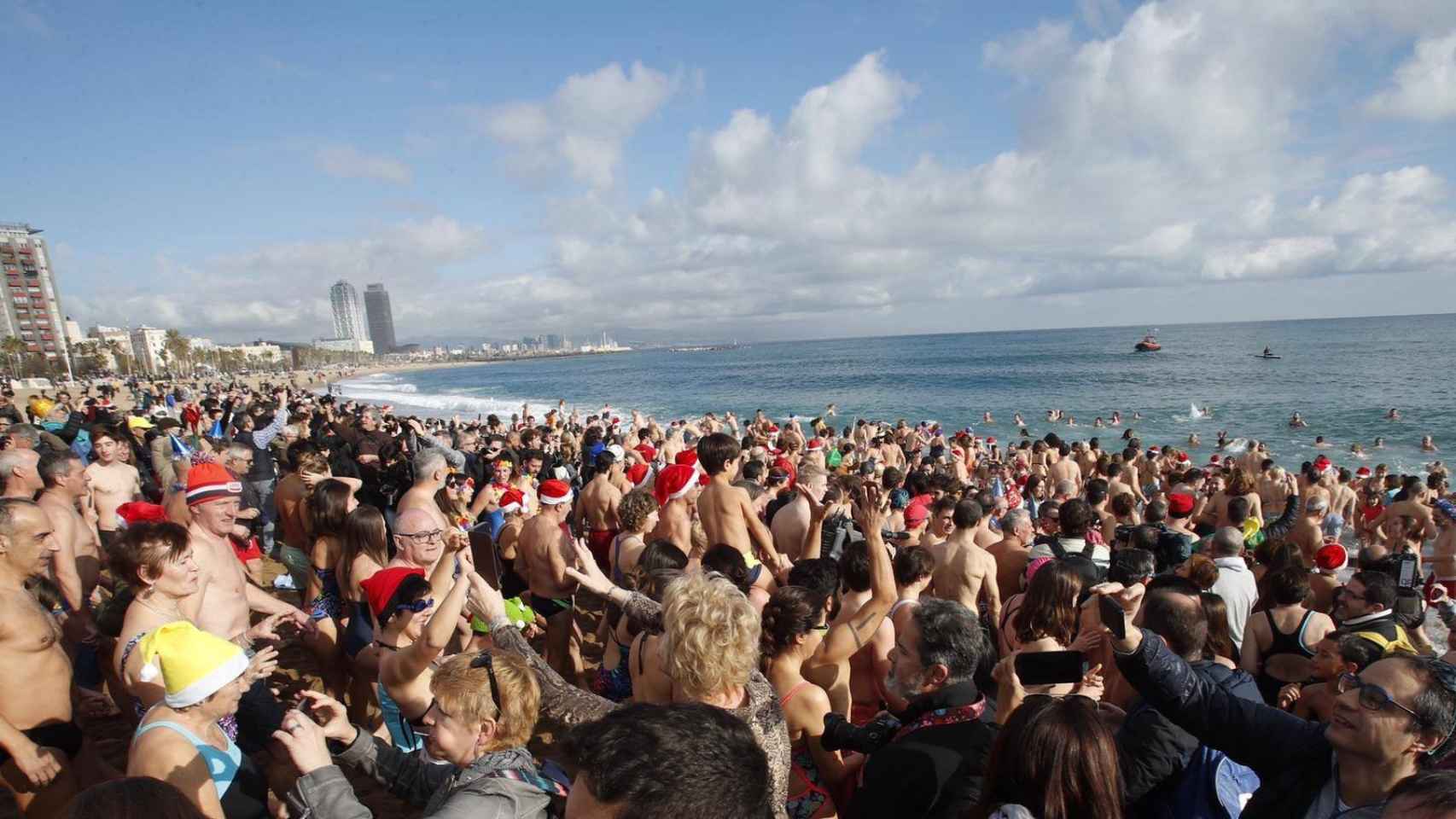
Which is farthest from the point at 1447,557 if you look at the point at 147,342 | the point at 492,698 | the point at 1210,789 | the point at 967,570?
the point at 147,342

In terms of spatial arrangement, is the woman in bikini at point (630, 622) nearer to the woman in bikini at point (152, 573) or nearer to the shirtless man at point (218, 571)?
the woman in bikini at point (152, 573)

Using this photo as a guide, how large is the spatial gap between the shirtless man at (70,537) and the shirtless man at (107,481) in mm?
1161

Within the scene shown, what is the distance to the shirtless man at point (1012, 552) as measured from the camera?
4.70 metres

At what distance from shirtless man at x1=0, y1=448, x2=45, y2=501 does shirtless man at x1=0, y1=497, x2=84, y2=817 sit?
236 cm

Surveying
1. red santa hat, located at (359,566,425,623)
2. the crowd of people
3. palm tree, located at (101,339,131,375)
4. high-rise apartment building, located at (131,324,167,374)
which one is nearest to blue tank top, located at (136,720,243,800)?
the crowd of people

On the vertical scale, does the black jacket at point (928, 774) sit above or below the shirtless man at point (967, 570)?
above

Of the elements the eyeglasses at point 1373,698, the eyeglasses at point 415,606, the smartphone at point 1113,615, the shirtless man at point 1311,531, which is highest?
the smartphone at point 1113,615

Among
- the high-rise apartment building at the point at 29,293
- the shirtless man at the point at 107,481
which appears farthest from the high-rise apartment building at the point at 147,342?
the shirtless man at the point at 107,481

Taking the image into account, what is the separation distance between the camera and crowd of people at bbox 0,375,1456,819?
1681 millimetres

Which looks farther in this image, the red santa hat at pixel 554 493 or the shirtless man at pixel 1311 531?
the shirtless man at pixel 1311 531

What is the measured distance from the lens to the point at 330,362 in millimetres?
145500

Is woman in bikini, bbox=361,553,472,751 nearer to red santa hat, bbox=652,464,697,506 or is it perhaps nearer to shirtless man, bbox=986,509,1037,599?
red santa hat, bbox=652,464,697,506

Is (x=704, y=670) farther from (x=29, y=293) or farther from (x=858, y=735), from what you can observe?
(x=29, y=293)

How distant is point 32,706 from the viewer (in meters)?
2.52
